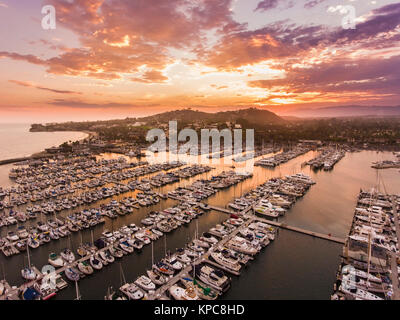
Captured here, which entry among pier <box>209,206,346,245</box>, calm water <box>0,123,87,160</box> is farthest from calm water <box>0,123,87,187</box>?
pier <box>209,206,346,245</box>

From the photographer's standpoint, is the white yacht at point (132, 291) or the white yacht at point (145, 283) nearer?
the white yacht at point (132, 291)

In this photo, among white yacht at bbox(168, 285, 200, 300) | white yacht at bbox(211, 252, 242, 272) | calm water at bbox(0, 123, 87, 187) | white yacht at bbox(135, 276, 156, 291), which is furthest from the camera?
calm water at bbox(0, 123, 87, 187)

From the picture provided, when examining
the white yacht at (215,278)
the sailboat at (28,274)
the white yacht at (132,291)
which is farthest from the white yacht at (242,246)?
the sailboat at (28,274)

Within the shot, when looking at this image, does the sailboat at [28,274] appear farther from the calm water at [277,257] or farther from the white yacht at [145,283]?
the white yacht at [145,283]

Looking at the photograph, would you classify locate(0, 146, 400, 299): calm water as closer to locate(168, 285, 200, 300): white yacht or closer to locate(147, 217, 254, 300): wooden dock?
locate(168, 285, 200, 300): white yacht

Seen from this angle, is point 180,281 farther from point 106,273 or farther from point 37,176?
point 37,176

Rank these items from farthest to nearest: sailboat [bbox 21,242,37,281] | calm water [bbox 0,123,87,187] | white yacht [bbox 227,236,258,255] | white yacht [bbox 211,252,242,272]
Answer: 1. calm water [bbox 0,123,87,187]
2. white yacht [bbox 227,236,258,255]
3. white yacht [bbox 211,252,242,272]
4. sailboat [bbox 21,242,37,281]

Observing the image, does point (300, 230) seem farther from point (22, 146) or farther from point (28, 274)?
point (22, 146)

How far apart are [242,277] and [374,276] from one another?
308 inches

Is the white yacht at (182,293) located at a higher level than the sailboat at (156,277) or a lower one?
lower

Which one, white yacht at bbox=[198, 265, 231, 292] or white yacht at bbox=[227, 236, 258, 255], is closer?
white yacht at bbox=[198, 265, 231, 292]

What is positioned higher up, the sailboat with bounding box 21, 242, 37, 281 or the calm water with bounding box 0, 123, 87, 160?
the calm water with bounding box 0, 123, 87, 160

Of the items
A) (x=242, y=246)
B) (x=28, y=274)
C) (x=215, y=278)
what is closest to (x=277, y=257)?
(x=242, y=246)
